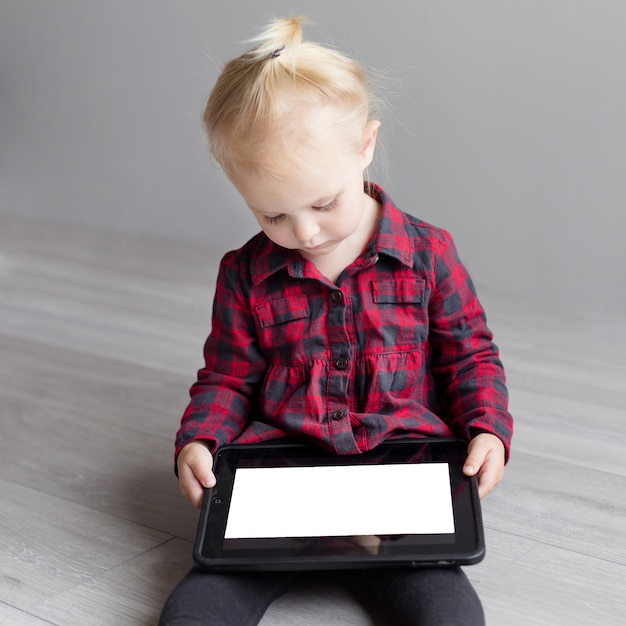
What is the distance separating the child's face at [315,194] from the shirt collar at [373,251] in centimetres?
4

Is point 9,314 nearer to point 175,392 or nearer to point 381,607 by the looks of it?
point 175,392

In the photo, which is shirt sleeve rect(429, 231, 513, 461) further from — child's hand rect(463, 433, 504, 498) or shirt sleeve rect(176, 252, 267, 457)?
shirt sleeve rect(176, 252, 267, 457)

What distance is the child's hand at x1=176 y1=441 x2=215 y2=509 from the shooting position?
0.97 m

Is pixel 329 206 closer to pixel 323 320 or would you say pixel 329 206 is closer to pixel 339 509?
pixel 323 320

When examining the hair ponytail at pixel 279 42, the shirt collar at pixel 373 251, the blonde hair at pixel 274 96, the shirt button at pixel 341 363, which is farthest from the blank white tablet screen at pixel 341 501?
the hair ponytail at pixel 279 42

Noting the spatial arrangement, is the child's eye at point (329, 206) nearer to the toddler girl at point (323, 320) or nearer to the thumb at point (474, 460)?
the toddler girl at point (323, 320)

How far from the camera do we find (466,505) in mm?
893

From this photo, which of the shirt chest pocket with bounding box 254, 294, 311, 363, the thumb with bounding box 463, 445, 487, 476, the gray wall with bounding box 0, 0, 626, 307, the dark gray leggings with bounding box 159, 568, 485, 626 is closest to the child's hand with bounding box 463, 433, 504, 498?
the thumb with bounding box 463, 445, 487, 476

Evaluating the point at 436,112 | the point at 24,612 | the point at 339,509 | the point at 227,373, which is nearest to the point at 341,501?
the point at 339,509

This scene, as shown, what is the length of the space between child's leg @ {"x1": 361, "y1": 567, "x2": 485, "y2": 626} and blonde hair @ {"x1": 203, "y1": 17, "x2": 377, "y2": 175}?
15.7 inches

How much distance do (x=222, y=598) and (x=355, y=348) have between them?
29 cm

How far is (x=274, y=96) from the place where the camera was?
2.89 feet

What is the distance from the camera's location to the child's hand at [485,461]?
942 millimetres

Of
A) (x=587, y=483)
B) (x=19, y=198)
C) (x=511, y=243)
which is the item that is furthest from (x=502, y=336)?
(x=19, y=198)
